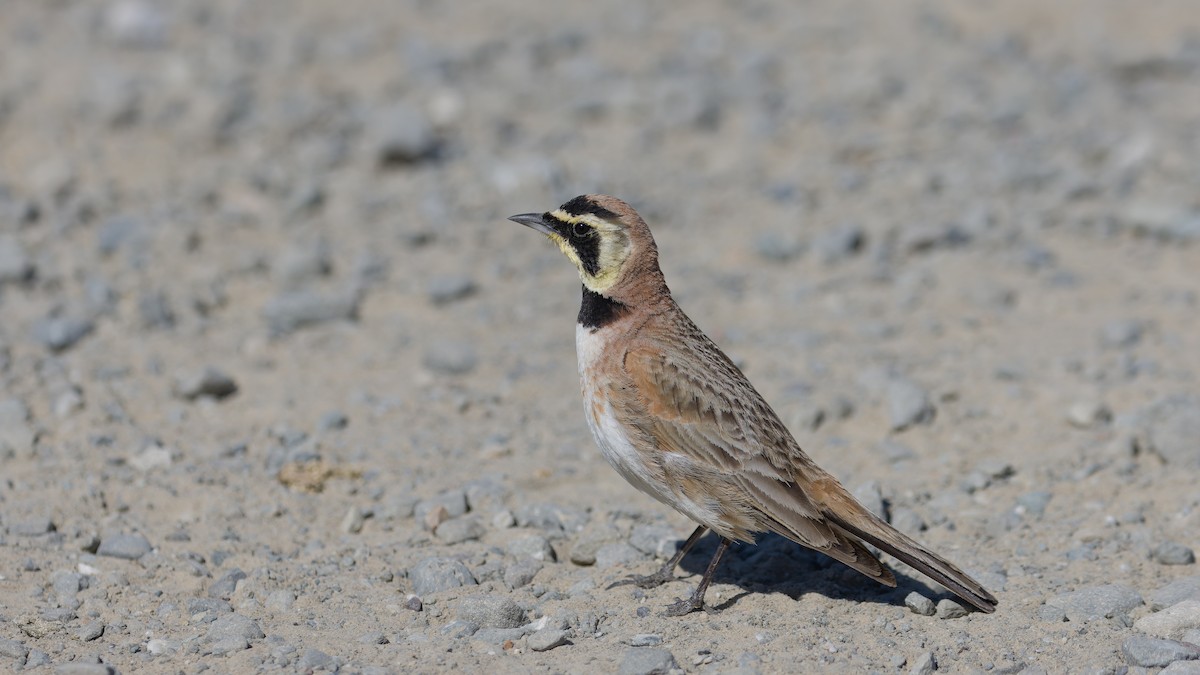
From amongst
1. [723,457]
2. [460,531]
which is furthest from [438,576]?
[723,457]

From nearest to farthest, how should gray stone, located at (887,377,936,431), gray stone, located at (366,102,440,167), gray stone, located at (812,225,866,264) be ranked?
gray stone, located at (887,377,936,431) → gray stone, located at (812,225,866,264) → gray stone, located at (366,102,440,167)

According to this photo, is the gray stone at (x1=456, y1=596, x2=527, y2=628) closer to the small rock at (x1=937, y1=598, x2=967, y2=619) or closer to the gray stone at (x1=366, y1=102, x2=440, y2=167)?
the small rock at (x1=937, y1=598, x2=967, y2=619)

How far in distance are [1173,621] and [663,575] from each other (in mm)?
2253

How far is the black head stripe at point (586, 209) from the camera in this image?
20.8 ft

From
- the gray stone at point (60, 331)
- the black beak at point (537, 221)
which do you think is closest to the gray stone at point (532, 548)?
the black beak at point (537, 221)

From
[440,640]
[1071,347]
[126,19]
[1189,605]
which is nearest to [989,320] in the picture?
[1071,347]

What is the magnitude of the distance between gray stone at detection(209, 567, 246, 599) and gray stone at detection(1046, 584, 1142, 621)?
12.2ft

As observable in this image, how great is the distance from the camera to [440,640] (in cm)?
574

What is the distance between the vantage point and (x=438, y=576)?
6270mm

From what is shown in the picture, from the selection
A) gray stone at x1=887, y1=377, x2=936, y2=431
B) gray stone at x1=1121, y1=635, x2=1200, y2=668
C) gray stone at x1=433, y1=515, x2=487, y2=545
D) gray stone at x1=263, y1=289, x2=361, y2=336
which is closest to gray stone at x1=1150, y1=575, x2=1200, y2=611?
gray stone at x1=1121, y1=635, x2=1200, y2=668

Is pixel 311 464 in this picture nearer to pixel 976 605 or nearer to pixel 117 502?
pixel 117 502

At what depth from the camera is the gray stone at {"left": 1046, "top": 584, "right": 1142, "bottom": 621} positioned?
233 inches

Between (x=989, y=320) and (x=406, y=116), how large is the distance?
5.37 m

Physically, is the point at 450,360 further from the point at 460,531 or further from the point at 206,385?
the point at 460,531
